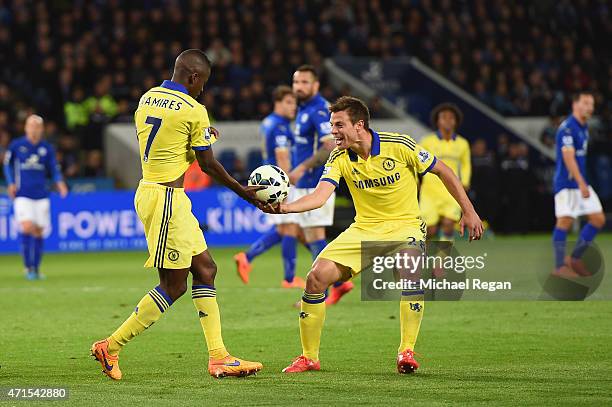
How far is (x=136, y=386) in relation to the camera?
7.21 metres

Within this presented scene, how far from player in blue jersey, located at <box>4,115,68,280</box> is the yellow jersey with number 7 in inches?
→ 329

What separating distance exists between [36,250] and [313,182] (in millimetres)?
5015

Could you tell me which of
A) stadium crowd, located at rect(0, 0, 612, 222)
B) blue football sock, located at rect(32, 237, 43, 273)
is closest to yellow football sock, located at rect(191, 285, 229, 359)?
blue football sock, located at rect(32, 237, 43, 273)

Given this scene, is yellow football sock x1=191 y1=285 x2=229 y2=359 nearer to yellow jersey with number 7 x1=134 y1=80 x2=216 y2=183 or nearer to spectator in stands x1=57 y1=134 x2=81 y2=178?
yellow jersey with number 7 x1=134 y1=80 x2=216 y2=183

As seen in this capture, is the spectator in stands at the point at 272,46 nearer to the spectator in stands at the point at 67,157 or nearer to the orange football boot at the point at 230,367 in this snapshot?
the spectator in stands at the point at 67,157

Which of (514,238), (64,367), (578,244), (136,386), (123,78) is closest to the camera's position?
(136,386)

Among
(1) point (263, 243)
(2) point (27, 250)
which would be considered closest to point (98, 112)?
(2) point (27, 250)

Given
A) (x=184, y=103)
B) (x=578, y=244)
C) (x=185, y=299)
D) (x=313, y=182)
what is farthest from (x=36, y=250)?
(x=184, y=103)

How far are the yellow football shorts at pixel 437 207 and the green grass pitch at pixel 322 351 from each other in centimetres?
196

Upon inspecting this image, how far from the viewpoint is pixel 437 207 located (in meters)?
14.4

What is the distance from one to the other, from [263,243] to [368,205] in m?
5.77

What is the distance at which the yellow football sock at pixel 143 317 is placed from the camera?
7559 mm

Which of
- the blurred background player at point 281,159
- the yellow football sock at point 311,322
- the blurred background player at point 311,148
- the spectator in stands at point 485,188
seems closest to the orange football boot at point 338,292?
the blurred background player at point 311,148

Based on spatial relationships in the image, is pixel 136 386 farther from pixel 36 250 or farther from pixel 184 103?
pixel 36 250
